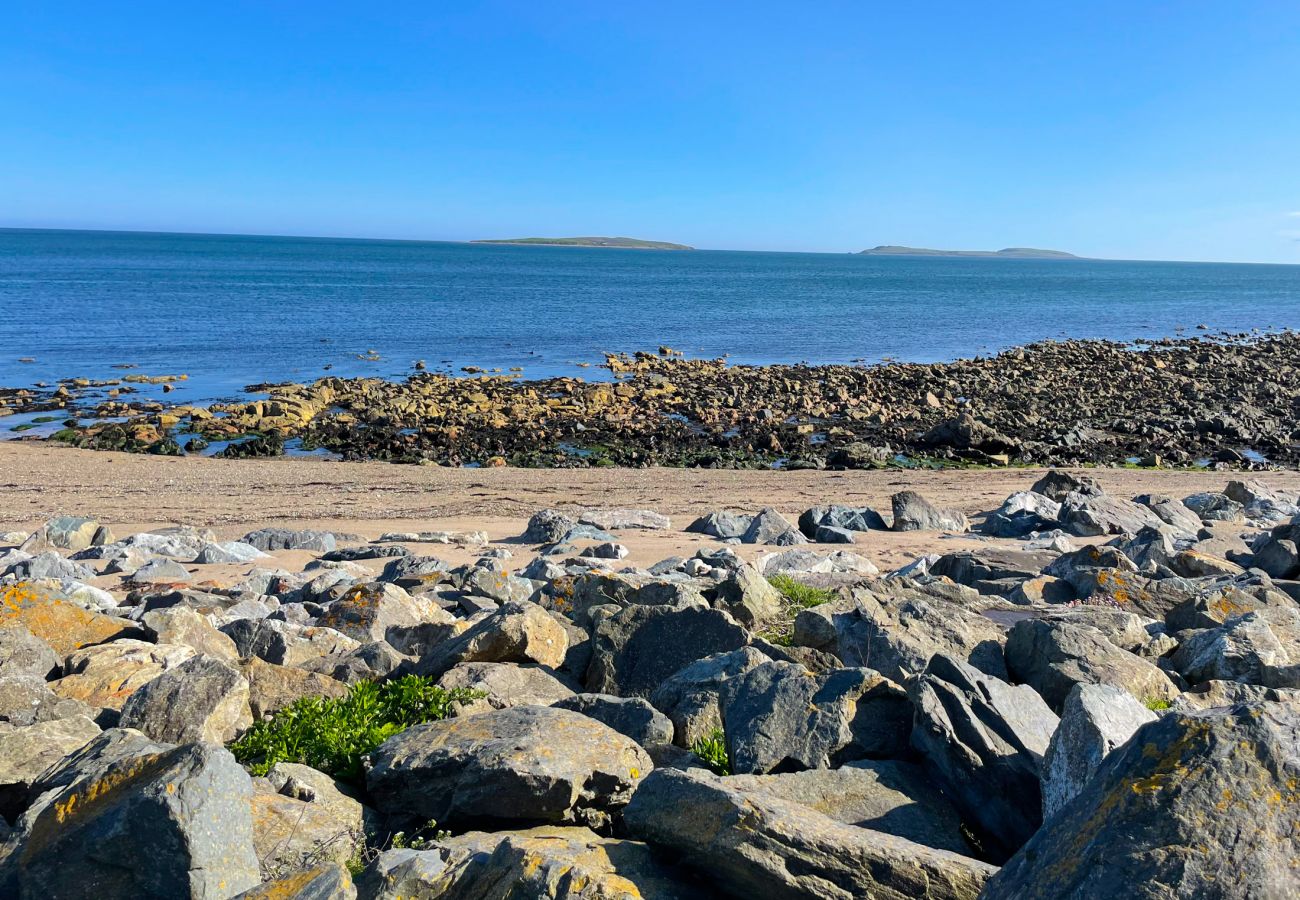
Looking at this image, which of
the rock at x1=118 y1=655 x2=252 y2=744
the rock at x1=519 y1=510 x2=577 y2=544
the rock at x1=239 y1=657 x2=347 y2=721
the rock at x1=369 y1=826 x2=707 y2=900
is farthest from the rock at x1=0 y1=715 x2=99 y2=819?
the rock at x1=519 y1=510 x2=577 y2=544

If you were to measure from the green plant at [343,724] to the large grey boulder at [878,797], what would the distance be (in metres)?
2.21

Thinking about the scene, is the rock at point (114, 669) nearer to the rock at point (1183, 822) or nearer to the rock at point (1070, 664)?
the rock at point (1183, 822)

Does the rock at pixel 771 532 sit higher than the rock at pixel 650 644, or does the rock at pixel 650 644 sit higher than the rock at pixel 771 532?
the rock at pixel 650 644

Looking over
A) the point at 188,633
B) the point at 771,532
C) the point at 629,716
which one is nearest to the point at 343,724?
the point at 629,716

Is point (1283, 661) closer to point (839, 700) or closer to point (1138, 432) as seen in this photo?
point (839, 700)

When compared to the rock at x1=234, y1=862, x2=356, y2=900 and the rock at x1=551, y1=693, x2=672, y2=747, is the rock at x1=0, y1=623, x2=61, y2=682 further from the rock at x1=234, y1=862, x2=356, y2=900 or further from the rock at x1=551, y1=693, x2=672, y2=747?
the rock at x1=234, y1=862, x2=356, y2=900

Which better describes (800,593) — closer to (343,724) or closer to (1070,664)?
(1070,664)

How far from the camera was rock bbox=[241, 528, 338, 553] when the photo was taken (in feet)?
51.7

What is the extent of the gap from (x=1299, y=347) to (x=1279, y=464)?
37.6 metres

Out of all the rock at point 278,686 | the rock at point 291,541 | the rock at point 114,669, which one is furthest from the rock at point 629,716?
the rock at point 291,541

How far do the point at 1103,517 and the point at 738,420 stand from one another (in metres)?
17.0

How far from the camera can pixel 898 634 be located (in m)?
7.34

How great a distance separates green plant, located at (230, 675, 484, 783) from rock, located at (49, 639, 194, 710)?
1061mm

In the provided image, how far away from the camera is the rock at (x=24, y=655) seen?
6.81 metres
